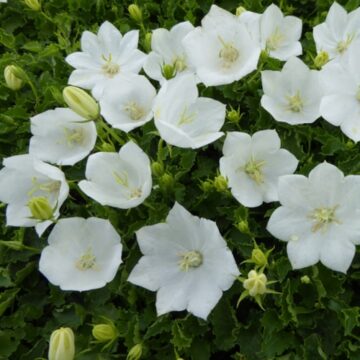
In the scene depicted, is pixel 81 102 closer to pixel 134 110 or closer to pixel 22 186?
pixel 134 110

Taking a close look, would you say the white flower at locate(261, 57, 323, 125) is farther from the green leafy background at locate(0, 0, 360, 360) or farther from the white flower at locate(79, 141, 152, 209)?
the white flower at locate(79, 141, 152, 209)

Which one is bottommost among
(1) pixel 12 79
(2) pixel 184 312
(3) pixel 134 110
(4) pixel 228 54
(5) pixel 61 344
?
(2) pixel 184 312

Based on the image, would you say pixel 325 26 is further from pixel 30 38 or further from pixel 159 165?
pixel 30 38

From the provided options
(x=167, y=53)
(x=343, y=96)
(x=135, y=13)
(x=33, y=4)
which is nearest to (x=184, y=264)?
(x=343, y=96)

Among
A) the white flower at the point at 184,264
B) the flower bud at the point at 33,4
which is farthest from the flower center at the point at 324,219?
the flower bud at the point at 33,4

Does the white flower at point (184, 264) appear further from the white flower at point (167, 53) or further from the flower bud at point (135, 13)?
the flower bud at point (135, 13)

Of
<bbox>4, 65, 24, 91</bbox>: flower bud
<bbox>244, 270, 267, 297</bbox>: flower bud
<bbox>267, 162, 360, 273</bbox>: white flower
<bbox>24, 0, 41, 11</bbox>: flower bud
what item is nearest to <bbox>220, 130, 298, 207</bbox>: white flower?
<bbox>267, 162, 360, 273</bbox>: white flower
